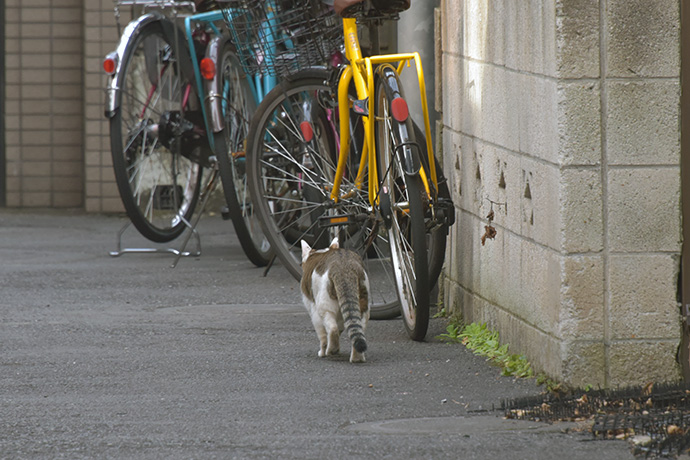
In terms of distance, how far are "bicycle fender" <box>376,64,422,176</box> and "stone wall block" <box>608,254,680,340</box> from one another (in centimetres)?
106

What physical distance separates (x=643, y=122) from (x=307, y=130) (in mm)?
2428

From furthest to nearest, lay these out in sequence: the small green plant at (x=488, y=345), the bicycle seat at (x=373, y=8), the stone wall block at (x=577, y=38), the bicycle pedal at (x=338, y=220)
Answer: the bicycle pedal at (x=338, y=220) < the bicycle seat at (x=373, y=8) < the small green plant at (x=488, y=345) < the stone wall block at (x=577, y=38)

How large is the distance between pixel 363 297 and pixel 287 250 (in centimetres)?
164

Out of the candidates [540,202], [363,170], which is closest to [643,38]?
[540,202]

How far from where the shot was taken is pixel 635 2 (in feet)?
13.9

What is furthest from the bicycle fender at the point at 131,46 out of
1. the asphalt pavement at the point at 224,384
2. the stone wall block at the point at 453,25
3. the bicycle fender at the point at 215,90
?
the stone wall block at the point at 453,25

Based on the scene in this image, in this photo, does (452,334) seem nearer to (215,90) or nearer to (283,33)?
(283,33)

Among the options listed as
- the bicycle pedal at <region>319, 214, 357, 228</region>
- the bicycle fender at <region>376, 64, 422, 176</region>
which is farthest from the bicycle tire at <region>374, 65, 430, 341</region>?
the bicycle pedal at <region>319, 214, 357, 228</region>

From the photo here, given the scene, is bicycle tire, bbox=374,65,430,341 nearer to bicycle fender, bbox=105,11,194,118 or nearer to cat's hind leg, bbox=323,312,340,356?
cat's hind leg, bbox=323,312,340,356

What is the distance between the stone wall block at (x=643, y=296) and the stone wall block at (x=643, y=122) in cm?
35

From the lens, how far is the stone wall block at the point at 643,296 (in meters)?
4.36

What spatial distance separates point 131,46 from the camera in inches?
311

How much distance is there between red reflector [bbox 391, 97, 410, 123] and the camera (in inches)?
206

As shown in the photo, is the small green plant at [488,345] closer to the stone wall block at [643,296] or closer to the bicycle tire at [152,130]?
the stone wall block at [643,296]
